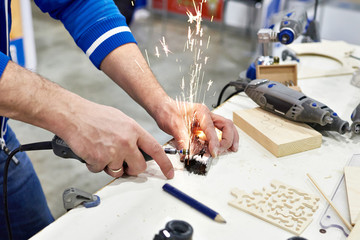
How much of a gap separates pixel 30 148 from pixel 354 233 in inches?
30.5

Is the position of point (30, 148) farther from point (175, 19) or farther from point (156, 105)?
point (175, 19)

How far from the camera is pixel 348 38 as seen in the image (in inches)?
150

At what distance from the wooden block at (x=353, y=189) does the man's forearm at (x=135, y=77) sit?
20.9 inches

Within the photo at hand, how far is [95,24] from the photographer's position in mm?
1178

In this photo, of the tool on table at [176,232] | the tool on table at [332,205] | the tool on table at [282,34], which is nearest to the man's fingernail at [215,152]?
the tool on table at [332,205]

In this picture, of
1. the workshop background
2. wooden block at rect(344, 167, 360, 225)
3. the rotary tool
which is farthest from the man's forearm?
the workshop background

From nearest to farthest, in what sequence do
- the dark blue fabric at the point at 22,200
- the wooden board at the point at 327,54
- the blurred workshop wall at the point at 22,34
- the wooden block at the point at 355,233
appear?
1. the wooden block at the point at 355,233
2. the dark blue fabric at the point at 22,200
3. the wooden board at the point at 327,54
4. the blurred workshop wall at the point at 22,34

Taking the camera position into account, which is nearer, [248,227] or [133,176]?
[248,227]

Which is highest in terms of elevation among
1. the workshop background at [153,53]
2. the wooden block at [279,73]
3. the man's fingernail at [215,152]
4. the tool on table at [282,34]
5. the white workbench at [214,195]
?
the tool on table at [282,34]

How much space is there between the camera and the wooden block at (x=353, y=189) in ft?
3.03

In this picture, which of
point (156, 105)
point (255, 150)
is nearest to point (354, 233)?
point (255, 150)

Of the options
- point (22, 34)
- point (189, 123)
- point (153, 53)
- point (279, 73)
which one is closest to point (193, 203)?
point (189, 123)

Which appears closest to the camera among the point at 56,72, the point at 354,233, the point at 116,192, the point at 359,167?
the point at 354,233

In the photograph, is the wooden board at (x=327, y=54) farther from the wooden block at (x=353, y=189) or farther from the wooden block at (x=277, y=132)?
the wooden block at (x=353, y=189)
